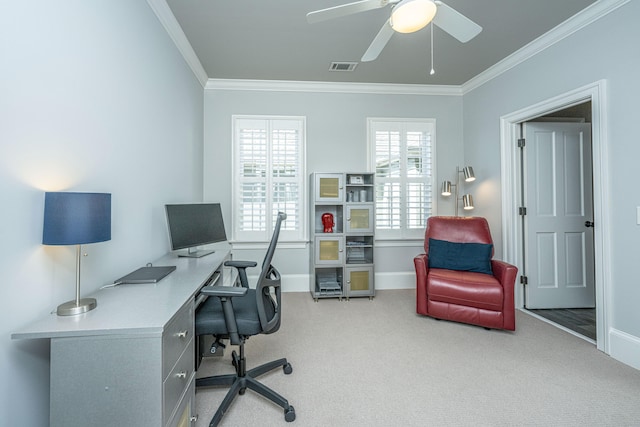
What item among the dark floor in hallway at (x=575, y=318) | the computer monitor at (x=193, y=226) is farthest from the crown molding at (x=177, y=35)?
the dark floor in hallway at (x=575, y=318)

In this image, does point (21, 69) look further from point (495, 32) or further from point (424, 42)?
point (495, 32)

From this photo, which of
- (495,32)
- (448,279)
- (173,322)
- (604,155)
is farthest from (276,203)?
(604,155)

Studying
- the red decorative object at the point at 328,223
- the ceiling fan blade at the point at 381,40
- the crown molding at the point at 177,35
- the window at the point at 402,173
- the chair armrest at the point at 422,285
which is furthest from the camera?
the window at the point at 402,173

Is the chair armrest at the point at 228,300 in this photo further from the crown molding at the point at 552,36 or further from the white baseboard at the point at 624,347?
the crown molding at the point at 552,36

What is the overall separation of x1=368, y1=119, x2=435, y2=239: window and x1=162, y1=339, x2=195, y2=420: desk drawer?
3038 mm

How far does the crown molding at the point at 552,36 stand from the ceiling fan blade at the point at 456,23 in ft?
4.84

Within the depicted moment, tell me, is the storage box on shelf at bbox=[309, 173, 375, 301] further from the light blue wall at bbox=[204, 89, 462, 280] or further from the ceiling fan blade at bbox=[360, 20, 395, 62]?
the ceiling fan blade at bbox=[360, 20, 395, 62]

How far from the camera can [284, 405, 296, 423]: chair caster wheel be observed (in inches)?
61.6

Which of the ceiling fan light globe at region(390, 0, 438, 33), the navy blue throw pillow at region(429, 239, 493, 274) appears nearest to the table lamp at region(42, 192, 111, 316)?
the ceiling fan light globe at region(390, 0, 438, 33)

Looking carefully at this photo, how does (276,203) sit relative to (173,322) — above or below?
above

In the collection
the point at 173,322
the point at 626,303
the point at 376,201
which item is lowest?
the point at 626,303

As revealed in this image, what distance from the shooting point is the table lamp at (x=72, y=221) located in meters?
1.08

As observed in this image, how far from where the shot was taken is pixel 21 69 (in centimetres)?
109

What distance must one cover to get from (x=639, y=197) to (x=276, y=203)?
136 inches
